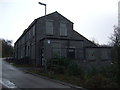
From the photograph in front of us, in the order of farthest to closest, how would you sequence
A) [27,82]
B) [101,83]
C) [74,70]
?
[74,70] < [27,82] < [101,83]

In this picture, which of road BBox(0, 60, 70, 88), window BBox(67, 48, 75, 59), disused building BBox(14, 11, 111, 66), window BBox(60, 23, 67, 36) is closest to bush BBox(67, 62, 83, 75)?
road BBox(0, 60, 70, 88)

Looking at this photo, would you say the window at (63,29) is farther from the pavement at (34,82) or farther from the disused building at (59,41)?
the pavement at (34,82)

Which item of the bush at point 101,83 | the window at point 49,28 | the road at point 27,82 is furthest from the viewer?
the window at point 49,28

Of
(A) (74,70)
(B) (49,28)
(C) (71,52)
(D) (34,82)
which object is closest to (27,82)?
(D) (34,82)

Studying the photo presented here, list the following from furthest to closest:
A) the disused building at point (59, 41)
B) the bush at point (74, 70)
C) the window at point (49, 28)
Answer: the window at point (49, 28) → the disused building at point (59, 41) → the bush at point (74, 70)

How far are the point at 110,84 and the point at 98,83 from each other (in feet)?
2.58

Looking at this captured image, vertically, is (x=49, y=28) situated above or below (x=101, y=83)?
above

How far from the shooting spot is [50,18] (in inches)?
1618

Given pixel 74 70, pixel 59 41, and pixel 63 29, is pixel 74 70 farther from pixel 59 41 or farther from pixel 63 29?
pixel 63 29

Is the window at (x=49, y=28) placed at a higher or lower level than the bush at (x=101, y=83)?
higher

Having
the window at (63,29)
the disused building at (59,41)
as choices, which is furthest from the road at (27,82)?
the window at (63,29)

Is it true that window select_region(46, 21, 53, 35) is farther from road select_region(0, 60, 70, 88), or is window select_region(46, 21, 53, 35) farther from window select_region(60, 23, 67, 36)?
road select_region(0, 60, 70, 88)

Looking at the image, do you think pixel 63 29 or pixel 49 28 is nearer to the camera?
pixel 49 28

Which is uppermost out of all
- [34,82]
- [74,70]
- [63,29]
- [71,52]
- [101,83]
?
[63,29]
